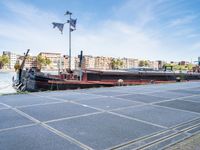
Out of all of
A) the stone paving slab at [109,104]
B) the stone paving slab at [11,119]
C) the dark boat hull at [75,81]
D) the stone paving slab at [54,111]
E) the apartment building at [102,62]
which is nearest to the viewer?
the stone paving slab at [11,119]

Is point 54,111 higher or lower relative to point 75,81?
lower

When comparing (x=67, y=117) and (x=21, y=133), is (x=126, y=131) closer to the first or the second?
(x=67, y=117)

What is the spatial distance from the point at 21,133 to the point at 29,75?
11.2 meters

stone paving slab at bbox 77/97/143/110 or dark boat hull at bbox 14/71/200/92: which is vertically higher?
dark boat hull at bbox 14/71/200/92

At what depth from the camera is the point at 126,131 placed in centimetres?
493

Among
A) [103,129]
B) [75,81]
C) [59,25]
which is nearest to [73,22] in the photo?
[59,25]

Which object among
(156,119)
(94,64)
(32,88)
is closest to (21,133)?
(156,119)

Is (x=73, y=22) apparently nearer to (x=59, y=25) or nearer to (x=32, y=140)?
(x=59, y=25)

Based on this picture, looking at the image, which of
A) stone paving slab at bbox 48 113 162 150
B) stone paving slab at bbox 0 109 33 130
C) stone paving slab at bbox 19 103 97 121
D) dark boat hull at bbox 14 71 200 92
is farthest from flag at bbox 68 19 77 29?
stone paving slab at bbox 48 113 162 150

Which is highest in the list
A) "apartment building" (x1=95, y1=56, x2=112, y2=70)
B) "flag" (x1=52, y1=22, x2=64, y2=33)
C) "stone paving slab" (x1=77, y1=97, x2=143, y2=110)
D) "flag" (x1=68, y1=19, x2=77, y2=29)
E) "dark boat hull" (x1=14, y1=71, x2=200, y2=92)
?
"apartment building" (x1=95, y1=56, x2=112, y2=70)

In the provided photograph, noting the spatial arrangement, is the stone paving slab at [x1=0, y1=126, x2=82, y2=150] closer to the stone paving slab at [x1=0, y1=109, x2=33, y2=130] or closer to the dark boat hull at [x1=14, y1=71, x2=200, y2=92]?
the stone paving slab at [x1=0, y1=109, x2=33, y2=130]

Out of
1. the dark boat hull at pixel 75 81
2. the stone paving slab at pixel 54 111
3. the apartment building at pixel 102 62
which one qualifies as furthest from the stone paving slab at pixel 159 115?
the apartment building at pixel 102 62

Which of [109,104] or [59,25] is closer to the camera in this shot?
[109,104]

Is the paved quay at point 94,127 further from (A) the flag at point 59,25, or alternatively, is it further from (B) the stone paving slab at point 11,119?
(A) the flag at point 59,25
